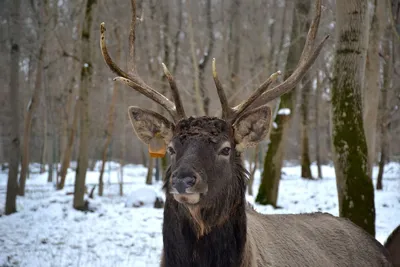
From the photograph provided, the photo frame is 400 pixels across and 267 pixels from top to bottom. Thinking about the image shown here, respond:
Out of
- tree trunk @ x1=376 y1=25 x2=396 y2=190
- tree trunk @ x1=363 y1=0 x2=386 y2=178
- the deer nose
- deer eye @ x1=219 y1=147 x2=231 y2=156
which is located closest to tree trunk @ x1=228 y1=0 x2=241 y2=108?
tree trunk @ x1=376 y1=25 x2=396 y2=190

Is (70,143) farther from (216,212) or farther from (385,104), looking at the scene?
(216,212)

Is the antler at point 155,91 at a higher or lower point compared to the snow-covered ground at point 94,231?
higher

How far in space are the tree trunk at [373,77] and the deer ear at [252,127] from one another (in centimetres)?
466

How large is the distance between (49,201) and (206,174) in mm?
10945

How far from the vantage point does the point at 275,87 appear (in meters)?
3.65

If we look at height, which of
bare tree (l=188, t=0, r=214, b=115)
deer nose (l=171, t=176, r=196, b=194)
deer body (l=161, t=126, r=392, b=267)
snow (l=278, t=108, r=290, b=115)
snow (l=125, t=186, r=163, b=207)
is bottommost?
snow (l=125, t=186, r=163, b=207)

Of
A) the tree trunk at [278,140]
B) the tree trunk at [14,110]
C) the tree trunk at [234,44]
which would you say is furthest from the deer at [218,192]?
the tree trunk at [234,44]

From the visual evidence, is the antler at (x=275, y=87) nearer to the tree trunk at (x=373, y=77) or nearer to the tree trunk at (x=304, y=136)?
the tree trunk at (x=373, y=77)

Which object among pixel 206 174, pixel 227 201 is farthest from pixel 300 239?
pixel 206 174

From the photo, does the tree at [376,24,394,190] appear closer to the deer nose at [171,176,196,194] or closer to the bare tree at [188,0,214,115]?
the bare tree at [188,0,214,115]

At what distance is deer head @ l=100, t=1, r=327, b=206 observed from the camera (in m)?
2.74

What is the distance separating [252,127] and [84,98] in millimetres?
8171

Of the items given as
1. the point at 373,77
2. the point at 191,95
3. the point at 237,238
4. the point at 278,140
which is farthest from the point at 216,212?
the point at 191,95

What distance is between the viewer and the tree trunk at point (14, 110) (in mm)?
9422
